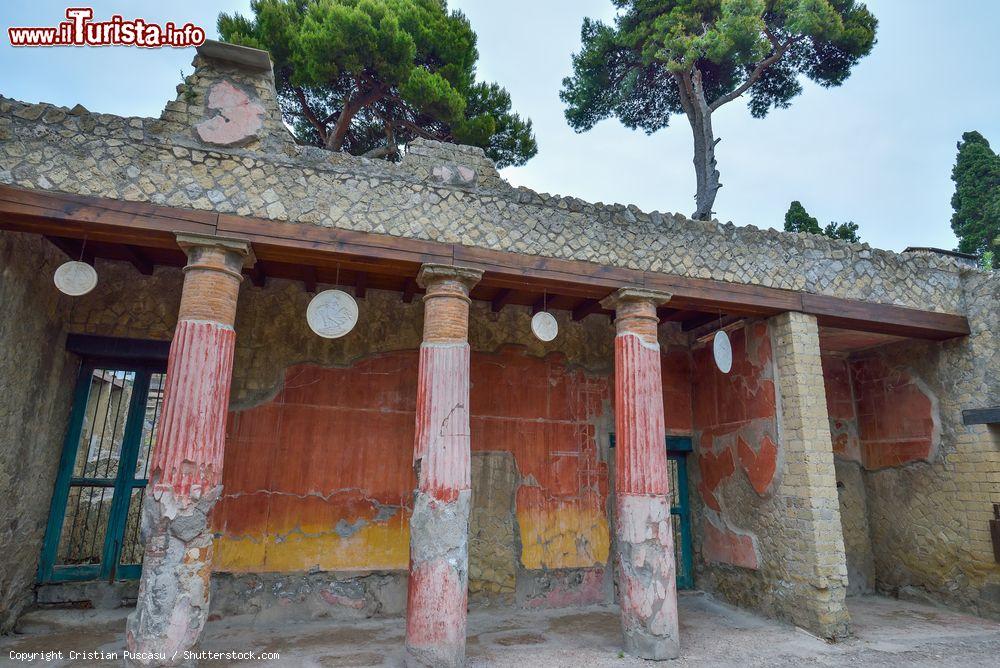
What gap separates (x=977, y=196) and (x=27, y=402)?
1818 cm

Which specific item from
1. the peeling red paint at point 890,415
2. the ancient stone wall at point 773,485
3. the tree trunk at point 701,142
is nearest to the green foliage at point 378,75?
the tree trunk at point 701,142

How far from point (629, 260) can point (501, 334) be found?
1990 mm

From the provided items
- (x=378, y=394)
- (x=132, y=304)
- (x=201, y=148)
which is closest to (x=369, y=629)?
(x=378, y=394)

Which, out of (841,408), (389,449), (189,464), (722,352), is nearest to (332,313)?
(189,464)

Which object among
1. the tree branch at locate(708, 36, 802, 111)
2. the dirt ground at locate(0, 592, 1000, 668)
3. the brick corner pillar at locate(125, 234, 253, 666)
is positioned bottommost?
the dirt ground at locate(0, 592, 1000, 668)

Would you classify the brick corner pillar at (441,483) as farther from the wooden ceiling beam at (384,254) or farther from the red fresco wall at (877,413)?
the red fresco wall at (877,413)

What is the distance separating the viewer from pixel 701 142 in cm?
1321

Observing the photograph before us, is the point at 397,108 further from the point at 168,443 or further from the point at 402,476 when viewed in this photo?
the point at 168,443

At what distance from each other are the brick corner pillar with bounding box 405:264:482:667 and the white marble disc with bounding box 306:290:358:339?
2.06 ft

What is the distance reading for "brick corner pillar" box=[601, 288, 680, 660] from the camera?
4.64 metres

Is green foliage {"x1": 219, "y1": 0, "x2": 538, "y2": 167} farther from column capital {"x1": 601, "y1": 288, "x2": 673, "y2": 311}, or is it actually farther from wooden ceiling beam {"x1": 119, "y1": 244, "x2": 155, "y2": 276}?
column capital {"x1": 601, "y1": 288, "x2": 673, "y2": 311}

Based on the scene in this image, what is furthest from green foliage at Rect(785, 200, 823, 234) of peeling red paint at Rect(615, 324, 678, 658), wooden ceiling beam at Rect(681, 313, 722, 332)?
peeling red paint at Rect(615, 324, 678, 658)

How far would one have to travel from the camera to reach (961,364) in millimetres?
6613

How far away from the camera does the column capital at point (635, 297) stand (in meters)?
5.30
